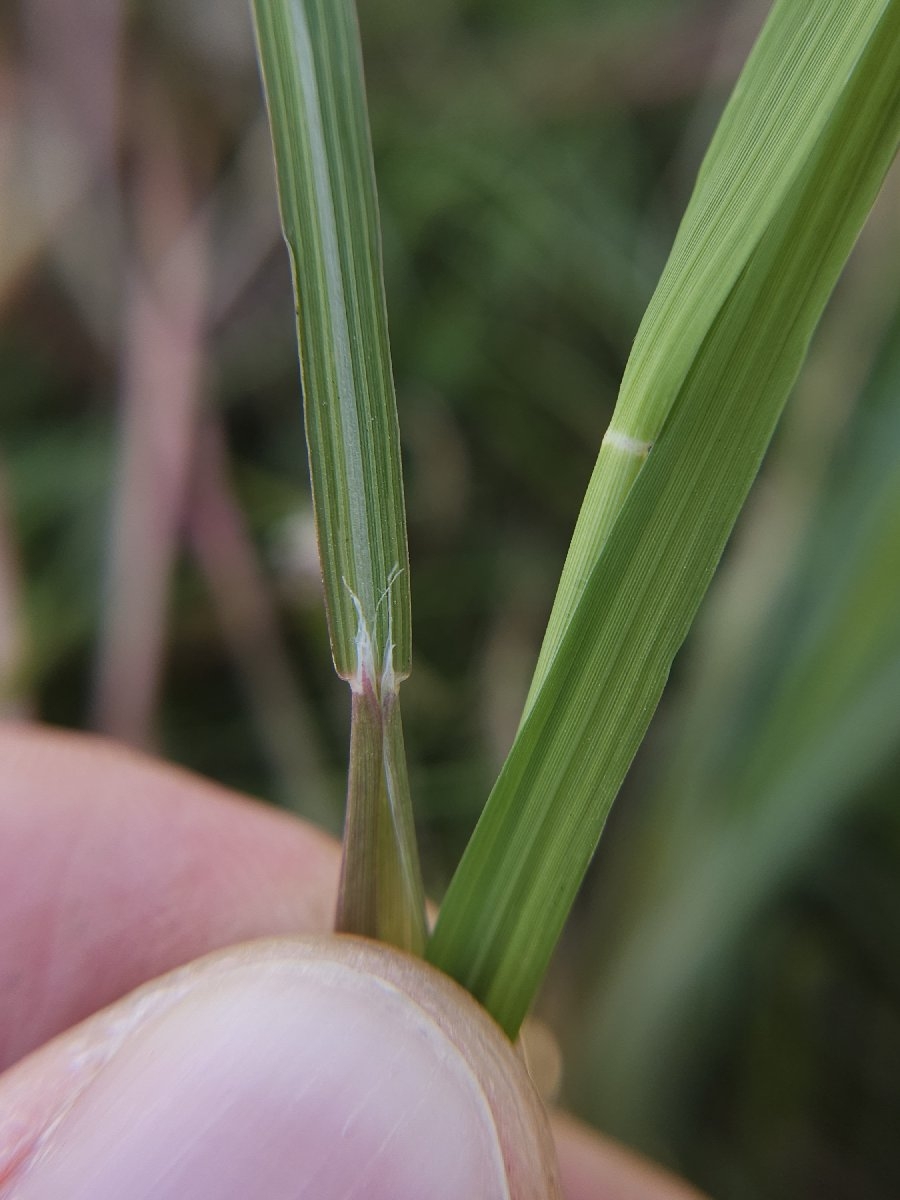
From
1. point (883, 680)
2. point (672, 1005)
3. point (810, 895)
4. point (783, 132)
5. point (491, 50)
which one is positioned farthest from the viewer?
point (491, 50)

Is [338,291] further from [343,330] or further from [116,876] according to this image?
[116,876]

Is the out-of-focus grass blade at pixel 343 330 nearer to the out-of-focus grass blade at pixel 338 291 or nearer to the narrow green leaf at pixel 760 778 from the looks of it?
the out-of-focus grass blade at pixel 338 291

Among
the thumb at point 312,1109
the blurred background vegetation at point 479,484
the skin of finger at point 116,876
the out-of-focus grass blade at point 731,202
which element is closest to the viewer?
the out-of-focus grass blade at point 731,202

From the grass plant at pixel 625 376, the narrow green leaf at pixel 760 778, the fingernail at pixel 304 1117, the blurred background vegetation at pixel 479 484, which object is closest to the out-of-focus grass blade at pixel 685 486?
the grass plant at pixel 625 376

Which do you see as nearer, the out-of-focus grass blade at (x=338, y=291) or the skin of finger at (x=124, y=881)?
A: the out-of-focus grass blade at (x=338, y=291)

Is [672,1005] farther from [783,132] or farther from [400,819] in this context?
[783,132]

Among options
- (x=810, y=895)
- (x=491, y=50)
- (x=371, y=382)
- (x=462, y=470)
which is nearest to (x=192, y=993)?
(x=371, y=382)

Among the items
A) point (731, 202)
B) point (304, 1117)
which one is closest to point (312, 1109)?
point (304, 1117)
